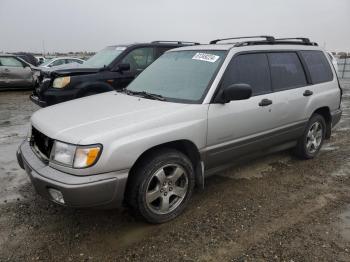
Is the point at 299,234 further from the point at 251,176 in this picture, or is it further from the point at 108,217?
the point at 108,217

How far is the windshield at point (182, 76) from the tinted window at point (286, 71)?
864mm

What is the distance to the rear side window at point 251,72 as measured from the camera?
391 cm

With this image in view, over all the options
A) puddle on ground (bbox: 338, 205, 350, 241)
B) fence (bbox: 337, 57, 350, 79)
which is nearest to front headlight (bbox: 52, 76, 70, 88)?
puddle on ground (bbox: 338, 205, 350, 241)

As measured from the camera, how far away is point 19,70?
14.2 metres

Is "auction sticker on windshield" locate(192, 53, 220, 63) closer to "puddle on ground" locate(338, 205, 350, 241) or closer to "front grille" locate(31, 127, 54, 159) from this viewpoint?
"front grille" locate(31, 127, 54, 159)

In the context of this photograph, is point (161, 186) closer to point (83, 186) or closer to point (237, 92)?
point (83, 186)

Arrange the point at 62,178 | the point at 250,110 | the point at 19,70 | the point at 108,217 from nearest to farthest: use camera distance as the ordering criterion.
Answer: the point at 62,178 → the point at 108,217 → the point at 250,110 → the point at 19,70

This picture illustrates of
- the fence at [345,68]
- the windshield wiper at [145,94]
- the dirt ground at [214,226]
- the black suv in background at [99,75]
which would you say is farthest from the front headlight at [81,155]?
the fence at [345,68]

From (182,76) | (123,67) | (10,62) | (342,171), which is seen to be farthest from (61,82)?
(10,62)

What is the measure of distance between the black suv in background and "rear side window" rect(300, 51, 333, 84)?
12.0 ft

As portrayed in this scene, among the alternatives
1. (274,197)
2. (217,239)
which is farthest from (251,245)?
(274,197)

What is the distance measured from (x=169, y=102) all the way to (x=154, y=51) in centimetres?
462

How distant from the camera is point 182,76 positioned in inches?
158

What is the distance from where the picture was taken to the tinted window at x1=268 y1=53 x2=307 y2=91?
444cm
